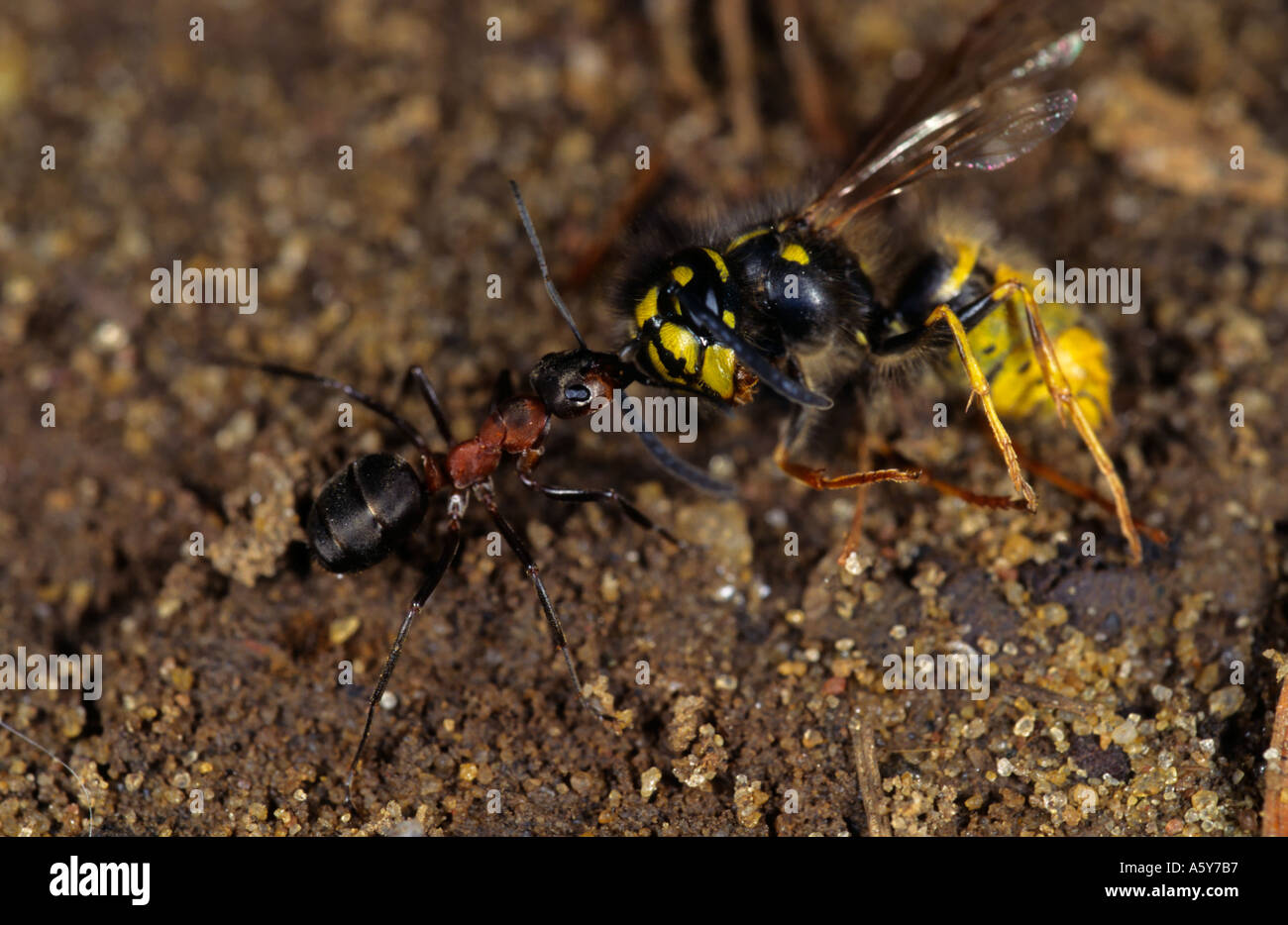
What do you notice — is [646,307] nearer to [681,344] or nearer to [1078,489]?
[681,344]

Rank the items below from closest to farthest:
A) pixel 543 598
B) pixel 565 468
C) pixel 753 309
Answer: pixel 543 598 → pixel 753 309 → pixel 565 468

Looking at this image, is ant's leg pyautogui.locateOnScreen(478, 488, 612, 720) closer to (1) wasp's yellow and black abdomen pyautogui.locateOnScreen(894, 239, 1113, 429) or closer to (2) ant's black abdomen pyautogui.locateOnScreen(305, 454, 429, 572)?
(2) ant's black abdomen pyautogui.locateOnScreen(305, 454, 429, 572)

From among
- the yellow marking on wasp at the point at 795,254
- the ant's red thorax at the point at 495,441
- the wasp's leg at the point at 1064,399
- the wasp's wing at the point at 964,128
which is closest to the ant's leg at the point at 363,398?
the ant's red thorax at the point at 495,441

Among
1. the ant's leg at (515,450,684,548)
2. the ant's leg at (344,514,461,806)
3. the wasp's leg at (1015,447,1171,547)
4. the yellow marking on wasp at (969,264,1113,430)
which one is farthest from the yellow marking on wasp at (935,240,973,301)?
the ant's leg at (344,514,461,806)

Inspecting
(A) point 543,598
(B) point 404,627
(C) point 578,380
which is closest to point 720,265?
(C) point 578,380

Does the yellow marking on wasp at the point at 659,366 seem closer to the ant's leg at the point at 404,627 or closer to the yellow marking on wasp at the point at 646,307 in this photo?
the yellow marking on wasp at the point at 646,307
